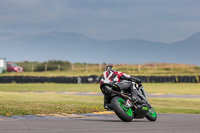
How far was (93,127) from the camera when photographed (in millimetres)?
9555

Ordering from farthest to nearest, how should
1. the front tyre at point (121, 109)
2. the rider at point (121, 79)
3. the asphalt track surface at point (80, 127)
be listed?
the rider at point (121, 79) < the front tyre at point (121, 109) < the asphalt track surface at point (80, 127)

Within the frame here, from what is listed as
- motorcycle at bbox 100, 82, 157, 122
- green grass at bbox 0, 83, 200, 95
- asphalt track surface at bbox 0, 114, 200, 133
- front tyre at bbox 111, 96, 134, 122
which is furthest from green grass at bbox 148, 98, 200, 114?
green grass at bbox 0, 83, 200, 95

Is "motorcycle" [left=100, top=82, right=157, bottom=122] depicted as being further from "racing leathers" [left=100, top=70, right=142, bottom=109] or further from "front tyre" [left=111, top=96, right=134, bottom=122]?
"racing leathers" [left=100, top=70, right=142, bottom=109]

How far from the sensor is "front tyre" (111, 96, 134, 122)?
1057cm

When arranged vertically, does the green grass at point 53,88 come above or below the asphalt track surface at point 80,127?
below

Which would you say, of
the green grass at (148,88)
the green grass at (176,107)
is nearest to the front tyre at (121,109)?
the green grass at (176,107)

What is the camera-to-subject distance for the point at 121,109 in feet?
34.8

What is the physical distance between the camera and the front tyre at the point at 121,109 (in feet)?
34.7

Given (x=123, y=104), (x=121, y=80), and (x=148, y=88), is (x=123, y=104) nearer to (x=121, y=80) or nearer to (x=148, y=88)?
(x=121, y=80)

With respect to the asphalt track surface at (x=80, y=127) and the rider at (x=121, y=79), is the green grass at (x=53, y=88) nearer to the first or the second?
the rider at (x=121, y=79)

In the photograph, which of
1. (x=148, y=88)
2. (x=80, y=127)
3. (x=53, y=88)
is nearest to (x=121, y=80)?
(x=80, y=127)

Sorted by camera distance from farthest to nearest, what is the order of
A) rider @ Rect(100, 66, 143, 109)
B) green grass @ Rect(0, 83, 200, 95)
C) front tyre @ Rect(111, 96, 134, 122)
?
1. green grass @ Rect(0, 83, 200, 95)
2. rider @ Rect(100, 66, 143, 109)
3. front tyre @ Rect(111, 96, 134, 122)

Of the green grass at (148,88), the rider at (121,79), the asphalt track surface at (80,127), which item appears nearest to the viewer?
the asphalt track surface at (80,127)

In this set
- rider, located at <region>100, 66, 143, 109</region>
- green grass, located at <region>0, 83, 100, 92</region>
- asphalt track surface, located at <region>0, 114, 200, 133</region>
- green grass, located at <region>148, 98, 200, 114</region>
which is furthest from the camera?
green grass, located at <region>0, 83, 100, 92</region>
